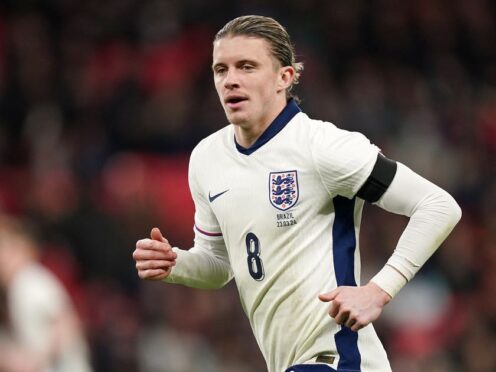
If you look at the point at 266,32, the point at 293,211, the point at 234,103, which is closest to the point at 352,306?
the point at 293,211

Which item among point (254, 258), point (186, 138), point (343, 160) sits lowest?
point (254, 258)

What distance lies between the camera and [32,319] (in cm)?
804

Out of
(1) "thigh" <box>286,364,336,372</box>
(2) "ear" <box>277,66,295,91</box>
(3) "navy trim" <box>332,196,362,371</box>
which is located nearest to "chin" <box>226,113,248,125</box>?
(2) "ear" <box>277,66,295,91</box>

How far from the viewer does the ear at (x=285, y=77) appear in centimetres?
474

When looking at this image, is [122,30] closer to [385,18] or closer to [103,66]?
[103,66]

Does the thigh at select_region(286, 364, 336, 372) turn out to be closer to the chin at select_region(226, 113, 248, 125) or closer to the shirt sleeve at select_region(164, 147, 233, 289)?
the shirt sleeve at select_region(164, 147, 233, 289)

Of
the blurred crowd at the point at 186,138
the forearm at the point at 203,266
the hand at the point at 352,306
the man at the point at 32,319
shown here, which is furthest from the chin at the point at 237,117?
the blurred crowd at the point at 186,138

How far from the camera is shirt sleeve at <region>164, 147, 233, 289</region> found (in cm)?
488

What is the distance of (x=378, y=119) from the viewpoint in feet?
39.6

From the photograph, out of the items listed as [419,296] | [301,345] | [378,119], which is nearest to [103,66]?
[378,119]

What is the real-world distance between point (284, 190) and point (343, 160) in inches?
11.3

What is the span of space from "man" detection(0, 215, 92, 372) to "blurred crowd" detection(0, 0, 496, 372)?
0.83 ft

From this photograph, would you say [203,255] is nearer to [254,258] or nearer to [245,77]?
[254,258]

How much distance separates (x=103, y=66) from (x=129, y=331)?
154 inches
